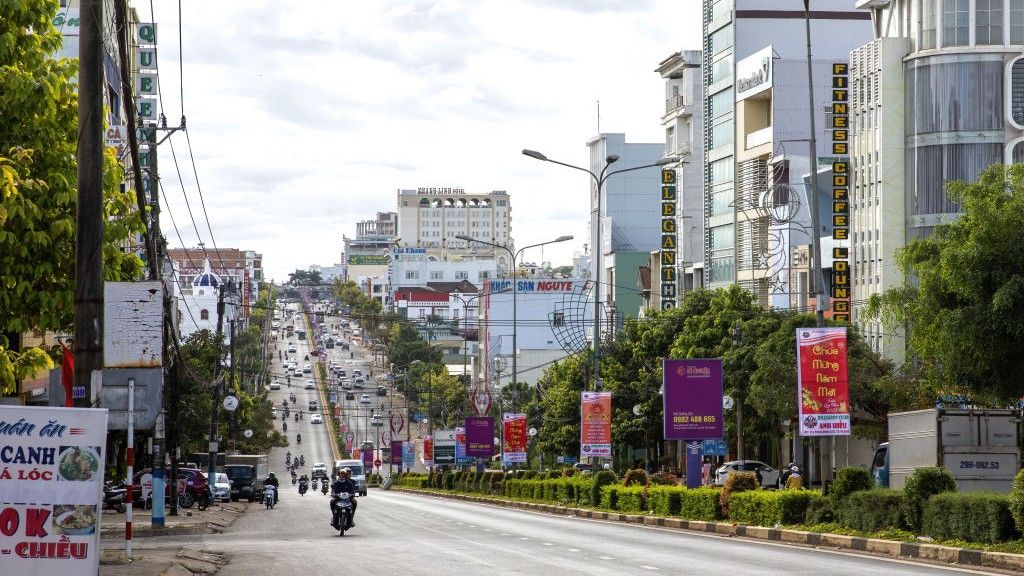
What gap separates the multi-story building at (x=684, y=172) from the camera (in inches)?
3875

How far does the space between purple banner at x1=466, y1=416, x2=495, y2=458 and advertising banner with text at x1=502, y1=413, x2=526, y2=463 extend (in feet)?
19.2

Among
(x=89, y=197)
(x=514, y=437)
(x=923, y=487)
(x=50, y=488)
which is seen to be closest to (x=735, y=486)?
(x=923, y=487)

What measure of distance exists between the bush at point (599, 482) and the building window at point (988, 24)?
25984 millimetres

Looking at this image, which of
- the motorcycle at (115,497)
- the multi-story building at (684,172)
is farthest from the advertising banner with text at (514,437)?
the multi-story building at (684,172)

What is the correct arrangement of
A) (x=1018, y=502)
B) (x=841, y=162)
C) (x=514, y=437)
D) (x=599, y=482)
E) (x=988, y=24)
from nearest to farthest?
1. (x=1018, y=502)
2. (x=599, y=482)
3. (x=988, y=24)
4. (x=841, y=162)
5. (x=514, y=437)

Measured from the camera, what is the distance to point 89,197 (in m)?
17.8

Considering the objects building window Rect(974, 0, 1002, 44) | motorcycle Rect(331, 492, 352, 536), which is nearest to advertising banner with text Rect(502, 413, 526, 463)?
building window Rect(974, 0, 1002, 44)

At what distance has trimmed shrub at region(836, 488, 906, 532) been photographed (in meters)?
26.1

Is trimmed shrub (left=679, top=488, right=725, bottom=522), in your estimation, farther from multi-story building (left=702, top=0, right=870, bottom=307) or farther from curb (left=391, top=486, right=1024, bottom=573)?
multi-story building (left=702, top=0, right=870, bottom=307)

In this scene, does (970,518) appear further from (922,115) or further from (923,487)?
(922,115)

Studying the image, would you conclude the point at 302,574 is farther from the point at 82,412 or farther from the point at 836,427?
the point at 836,427

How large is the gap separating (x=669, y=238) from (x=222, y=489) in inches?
1445

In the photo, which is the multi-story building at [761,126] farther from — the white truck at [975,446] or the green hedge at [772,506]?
the white truck at [975,446]

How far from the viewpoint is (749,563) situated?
2134 cm
